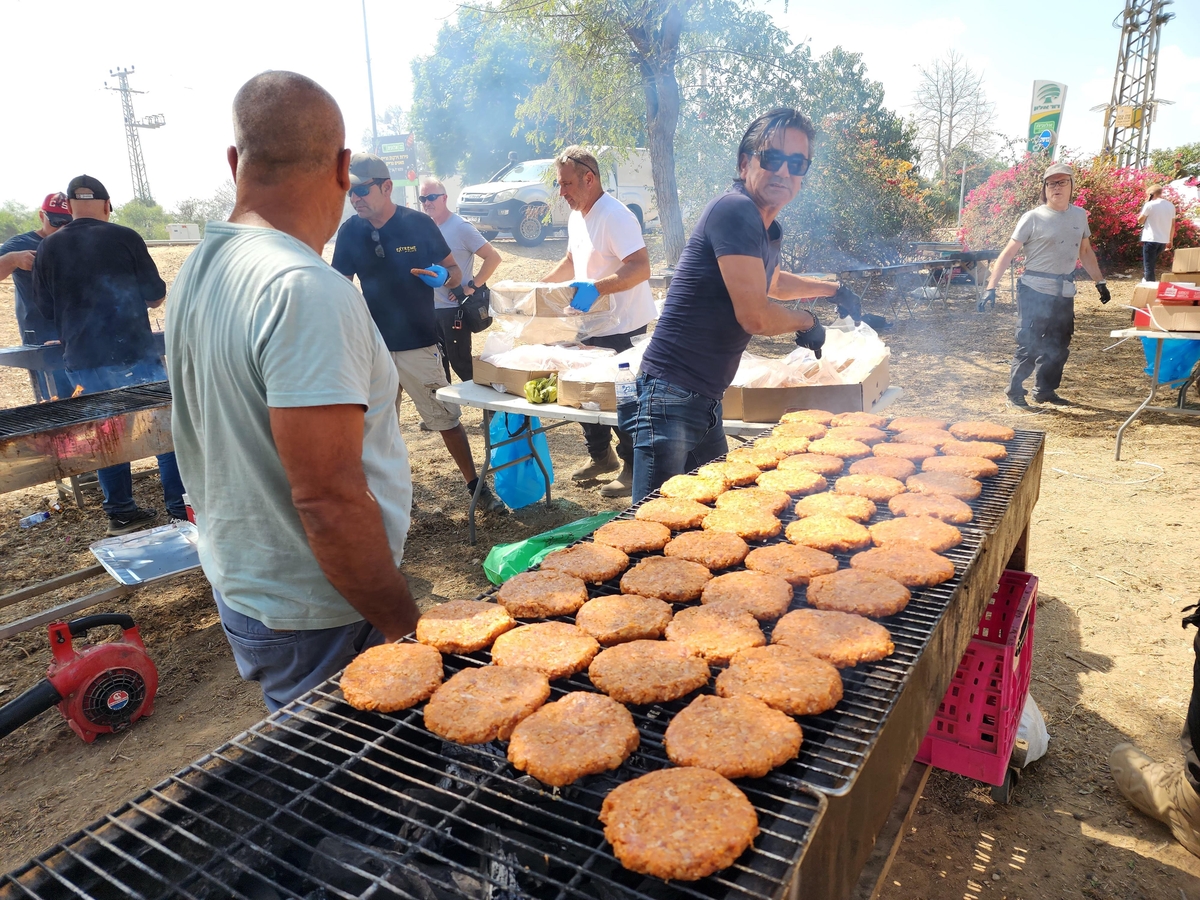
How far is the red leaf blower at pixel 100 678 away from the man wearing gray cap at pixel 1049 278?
28.0 feet

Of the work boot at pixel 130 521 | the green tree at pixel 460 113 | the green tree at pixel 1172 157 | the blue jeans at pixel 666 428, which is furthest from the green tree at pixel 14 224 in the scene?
the green tree at pixel 1172 157

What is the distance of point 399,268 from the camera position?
17.6 ft

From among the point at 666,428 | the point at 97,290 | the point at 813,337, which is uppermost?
the point at 97,290

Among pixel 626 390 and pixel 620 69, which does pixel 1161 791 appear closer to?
pixel 626 390

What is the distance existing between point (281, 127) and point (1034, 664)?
160 inches

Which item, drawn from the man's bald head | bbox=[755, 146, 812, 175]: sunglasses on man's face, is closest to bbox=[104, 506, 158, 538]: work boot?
the man's bald head

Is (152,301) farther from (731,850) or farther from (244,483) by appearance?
(731,850)

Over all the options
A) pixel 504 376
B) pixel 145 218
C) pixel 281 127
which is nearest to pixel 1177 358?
pixel 504 376

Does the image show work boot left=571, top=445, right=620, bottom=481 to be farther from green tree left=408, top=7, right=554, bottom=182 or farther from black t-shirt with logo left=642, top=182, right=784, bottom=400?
green tree left=408, top=7, right=554, bottom=182

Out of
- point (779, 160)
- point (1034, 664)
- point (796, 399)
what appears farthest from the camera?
point (796, 399)

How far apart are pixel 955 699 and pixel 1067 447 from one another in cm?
542

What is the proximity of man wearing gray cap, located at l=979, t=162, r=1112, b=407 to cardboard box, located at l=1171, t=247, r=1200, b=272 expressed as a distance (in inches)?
34.4

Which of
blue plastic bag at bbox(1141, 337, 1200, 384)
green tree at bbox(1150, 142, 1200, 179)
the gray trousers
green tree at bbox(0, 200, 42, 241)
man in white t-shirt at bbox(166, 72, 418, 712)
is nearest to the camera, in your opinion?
man in white t-shirt at bbox(166, 72, 418, 712)

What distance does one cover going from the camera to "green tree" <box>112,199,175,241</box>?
28.4 meters
